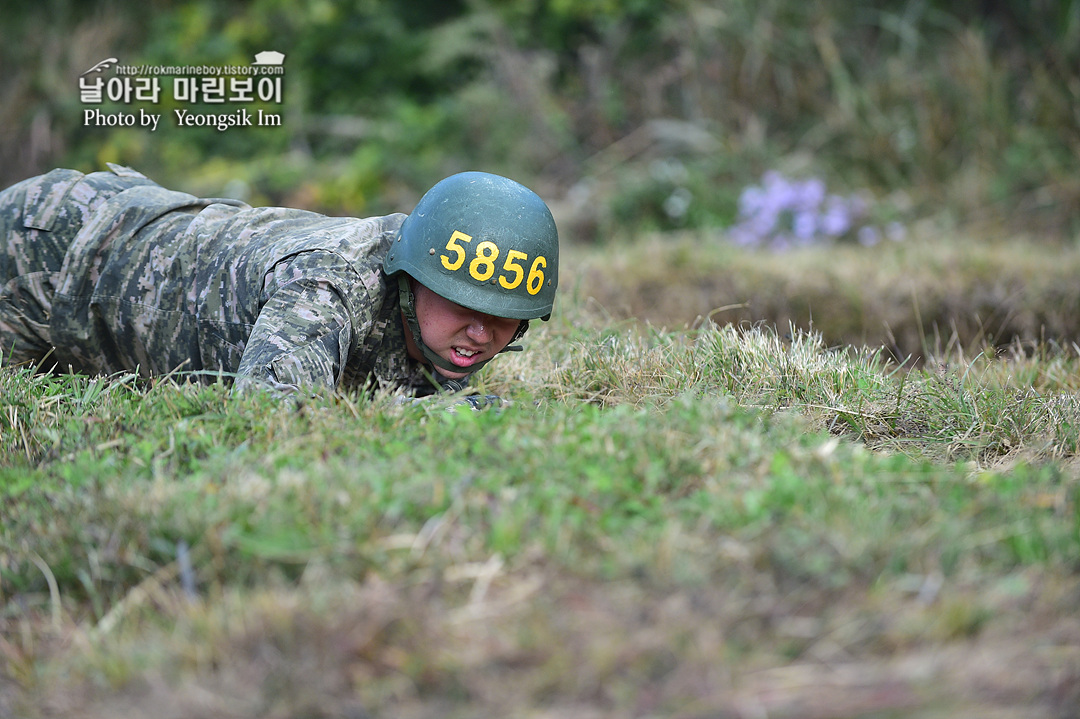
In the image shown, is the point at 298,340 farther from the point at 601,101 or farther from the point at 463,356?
the point at 601,101

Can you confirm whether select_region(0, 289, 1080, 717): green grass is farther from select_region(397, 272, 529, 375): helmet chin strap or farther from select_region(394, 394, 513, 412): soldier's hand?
select_region(397, 272, 529, 375): helmet chin strap

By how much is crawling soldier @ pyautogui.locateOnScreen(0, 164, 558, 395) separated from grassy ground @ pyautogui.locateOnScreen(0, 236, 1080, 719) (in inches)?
19.5

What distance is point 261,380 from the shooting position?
115 inches

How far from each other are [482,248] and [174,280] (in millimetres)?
1131

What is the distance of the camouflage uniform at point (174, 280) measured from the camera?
3297 millimetres

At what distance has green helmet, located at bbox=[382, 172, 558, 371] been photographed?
10.8ft

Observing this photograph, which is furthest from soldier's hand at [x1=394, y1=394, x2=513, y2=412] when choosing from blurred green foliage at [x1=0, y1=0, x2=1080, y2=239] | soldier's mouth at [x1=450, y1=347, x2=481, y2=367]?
blurred green foliage at [x1=0, y1=0, x2=1080, y2=239]

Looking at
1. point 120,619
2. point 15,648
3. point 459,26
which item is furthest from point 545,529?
point 459,26

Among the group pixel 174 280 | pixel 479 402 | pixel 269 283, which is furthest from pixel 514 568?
pixel 174 280

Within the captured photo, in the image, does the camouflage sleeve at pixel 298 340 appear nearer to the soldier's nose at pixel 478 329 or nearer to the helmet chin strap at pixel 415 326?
the helmet chin strap at pixel 415 326

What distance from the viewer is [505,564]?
6.52 ft

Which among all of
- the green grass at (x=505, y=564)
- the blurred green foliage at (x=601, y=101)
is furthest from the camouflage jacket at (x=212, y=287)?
the blurred green foliage at (x=601, y=101)

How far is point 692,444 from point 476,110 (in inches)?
313

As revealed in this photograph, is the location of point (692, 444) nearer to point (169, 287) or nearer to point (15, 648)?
point (15, 648)
